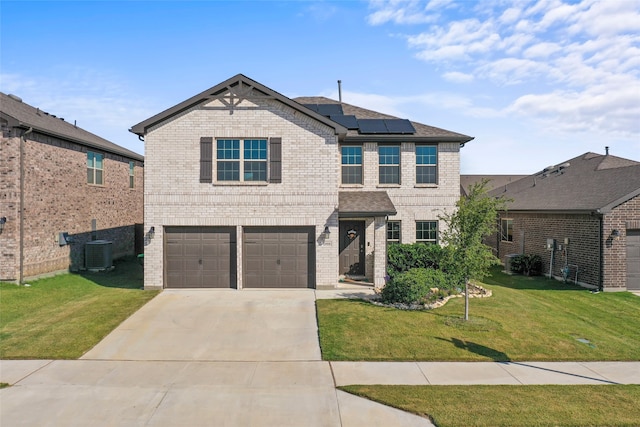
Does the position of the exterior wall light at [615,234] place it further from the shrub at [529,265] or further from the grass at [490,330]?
the shrub at [529,265]

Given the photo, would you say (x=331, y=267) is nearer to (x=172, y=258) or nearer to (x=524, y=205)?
(x=172, y=258)

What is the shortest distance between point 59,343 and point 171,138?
8222 mm

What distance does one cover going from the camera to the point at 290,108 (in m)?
15.1

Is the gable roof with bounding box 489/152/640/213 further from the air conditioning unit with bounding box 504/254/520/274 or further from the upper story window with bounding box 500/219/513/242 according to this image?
the air conditioning unit with bounding box 504/254/520/274

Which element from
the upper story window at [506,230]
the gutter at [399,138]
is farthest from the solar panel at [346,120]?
the upper story window at [506,230]

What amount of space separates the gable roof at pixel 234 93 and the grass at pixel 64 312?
249 inches

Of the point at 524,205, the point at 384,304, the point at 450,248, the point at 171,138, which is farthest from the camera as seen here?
the point at 524,205

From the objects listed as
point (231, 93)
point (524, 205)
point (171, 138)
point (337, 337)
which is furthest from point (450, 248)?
point (524, 205)

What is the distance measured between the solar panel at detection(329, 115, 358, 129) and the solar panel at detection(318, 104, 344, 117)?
1.39 ft

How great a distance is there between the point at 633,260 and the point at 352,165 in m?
12.3

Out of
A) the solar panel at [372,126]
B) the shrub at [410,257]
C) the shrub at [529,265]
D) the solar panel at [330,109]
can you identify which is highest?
the solar panel at [330,109]

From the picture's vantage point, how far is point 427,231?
59.1ft

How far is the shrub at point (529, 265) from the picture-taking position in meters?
19.5

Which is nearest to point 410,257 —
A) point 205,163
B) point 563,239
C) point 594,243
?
point 594,243
